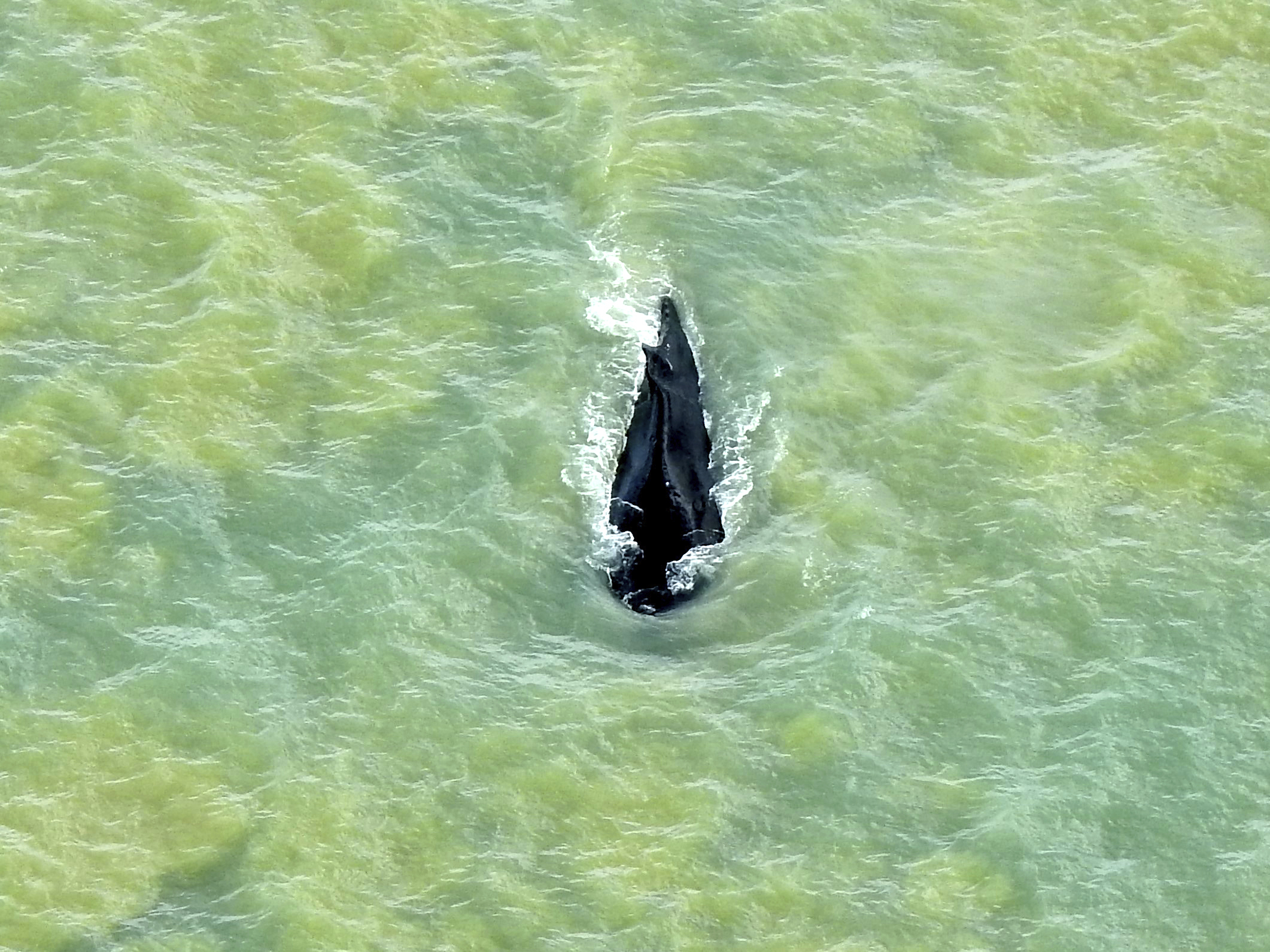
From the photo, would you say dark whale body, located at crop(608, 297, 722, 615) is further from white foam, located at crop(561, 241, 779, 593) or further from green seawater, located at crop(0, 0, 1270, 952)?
green seawater, located at crop(0, 0, 1270, 952)

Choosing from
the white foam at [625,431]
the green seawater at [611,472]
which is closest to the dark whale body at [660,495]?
the white foam at [625,431]

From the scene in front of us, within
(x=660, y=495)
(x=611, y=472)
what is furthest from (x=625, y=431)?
(x=660, y=495)

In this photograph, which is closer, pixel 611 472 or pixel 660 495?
pixel 660 495

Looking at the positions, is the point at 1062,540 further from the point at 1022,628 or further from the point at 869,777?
the point at 869,777

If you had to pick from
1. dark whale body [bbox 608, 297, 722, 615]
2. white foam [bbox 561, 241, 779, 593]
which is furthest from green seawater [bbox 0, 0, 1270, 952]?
dark whale body [bbox 608, 297, 722, 615]

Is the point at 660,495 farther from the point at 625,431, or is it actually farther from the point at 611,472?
the point at 625,431

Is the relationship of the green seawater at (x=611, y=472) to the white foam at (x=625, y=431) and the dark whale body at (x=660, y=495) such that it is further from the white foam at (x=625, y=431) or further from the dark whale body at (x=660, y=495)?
the dark whale body at (x=660, y=495)
